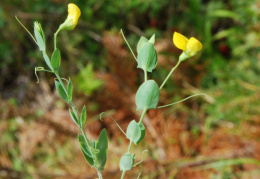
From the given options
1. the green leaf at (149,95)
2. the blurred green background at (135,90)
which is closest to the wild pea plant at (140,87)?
the green leaf at (149,95)

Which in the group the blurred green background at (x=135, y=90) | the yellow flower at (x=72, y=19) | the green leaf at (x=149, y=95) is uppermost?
the yellow flower at (x=72, y=19)

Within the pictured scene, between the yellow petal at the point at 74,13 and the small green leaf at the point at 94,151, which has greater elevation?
the yellow petal at the point at 74,13

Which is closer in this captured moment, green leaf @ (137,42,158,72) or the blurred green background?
green leaf @ (137,42,158,72)

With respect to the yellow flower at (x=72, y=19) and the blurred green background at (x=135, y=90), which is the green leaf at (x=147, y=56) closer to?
the yellow flower at (x=72, y=19)

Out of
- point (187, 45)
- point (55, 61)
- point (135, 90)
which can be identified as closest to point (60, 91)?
point (55, 61)

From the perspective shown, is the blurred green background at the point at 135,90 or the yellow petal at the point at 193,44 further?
the blurred green background at the point at 135,90

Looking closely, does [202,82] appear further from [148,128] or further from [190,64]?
[148,128]

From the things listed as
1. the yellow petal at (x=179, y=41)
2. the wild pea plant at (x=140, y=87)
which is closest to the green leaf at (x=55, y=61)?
the wild pea plant at (x=140, y=87)

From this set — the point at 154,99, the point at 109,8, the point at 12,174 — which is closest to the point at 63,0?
the point at 109,8

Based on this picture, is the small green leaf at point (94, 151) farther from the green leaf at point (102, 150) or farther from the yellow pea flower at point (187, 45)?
the yellow pea flower at point (187, 45)

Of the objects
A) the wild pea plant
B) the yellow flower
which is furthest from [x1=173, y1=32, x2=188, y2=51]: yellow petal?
the yellow flower

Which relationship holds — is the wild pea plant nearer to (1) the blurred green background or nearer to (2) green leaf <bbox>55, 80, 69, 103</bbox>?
(2) green leaf <bbox>55, 80, 69, 103</bbox>
